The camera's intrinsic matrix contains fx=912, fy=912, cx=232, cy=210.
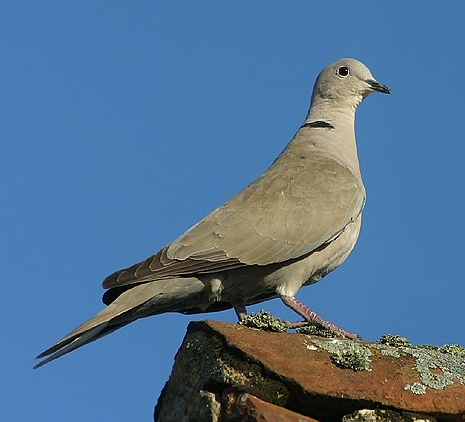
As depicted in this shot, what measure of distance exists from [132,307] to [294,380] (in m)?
2.22

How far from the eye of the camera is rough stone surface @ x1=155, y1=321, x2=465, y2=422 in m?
4.40

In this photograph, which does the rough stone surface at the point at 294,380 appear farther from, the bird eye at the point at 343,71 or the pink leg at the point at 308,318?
the bird eye at the point at 343,71

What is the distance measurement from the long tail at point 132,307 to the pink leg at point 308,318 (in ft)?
2.30

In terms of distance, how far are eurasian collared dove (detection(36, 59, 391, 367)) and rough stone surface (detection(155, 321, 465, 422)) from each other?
1.38m

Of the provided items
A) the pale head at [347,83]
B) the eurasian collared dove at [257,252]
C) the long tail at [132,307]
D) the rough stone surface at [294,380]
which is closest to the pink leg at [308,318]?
the eurasian collared dove at [257,252]

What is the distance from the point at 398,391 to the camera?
449 cm

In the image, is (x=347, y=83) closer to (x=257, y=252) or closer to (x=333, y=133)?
(x=333, y=133)

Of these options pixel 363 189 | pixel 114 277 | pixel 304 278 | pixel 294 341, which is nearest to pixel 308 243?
pixel 304 278

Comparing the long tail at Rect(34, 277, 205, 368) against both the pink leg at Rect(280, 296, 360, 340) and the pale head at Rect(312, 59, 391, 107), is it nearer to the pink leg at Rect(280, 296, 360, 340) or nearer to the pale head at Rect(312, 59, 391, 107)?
the pink leg at Rect(280, 296, 360, 340)

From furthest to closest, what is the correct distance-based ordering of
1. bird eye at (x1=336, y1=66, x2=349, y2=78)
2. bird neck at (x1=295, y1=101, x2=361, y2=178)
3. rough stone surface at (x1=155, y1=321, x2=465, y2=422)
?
bird eye at (x1=336, y1=66, x2=349, y2=78) → bird neck at (x1=295, y1=101, x2=361, y2=178) → rough stone surface at (x1=155, y1=321, x2=465, y2=422)

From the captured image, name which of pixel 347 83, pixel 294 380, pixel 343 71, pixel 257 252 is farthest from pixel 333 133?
pixel 294 380

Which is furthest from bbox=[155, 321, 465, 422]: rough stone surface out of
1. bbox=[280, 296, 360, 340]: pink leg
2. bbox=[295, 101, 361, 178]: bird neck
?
bbox=[295, 101, 361, 178]: bird neck

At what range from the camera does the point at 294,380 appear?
441cm

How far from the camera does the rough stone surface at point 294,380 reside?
440 centimetres
